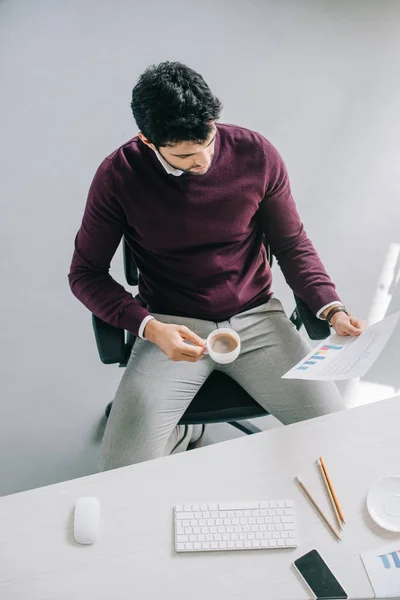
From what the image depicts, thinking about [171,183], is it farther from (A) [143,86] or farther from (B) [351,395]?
(B) [351,395]

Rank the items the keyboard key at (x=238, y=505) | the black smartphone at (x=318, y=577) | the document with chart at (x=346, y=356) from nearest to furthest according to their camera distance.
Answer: the black smartphone at (x=318, y=577) → the keyboard key at (x=238, y=505) → the document with chart at (x=346, y=356)

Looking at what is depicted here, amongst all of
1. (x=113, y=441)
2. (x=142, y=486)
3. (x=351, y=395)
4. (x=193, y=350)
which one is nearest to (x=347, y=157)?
(x=351, y=395)

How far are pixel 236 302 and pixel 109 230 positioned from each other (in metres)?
0.40

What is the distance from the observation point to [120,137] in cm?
296

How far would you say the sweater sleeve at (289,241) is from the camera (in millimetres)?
1705

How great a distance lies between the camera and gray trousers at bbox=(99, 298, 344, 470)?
161 centimetres

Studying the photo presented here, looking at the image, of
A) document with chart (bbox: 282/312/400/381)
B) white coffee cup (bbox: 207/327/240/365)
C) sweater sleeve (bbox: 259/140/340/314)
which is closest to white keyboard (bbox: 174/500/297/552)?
document with chart (bbox: 282/312/400/381)

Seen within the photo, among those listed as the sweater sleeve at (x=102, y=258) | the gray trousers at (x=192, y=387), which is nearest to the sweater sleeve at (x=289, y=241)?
the gray trousers at (x=192, y=387)

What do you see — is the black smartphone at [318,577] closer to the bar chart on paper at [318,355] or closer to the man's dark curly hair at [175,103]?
the bar chart on paper at [318,355]

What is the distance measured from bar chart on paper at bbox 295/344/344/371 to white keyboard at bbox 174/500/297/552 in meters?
0.31

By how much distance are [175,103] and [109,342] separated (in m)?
0.63

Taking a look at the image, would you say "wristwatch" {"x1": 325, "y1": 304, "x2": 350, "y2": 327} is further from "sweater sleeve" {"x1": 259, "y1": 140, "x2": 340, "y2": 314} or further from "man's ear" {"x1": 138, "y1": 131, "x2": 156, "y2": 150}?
"man's ear" {"x1": 138, "y1": 131, "x2": 156, "y2": 150}

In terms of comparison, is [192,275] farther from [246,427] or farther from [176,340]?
[246,427]

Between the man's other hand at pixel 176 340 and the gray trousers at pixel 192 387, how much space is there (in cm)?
6
